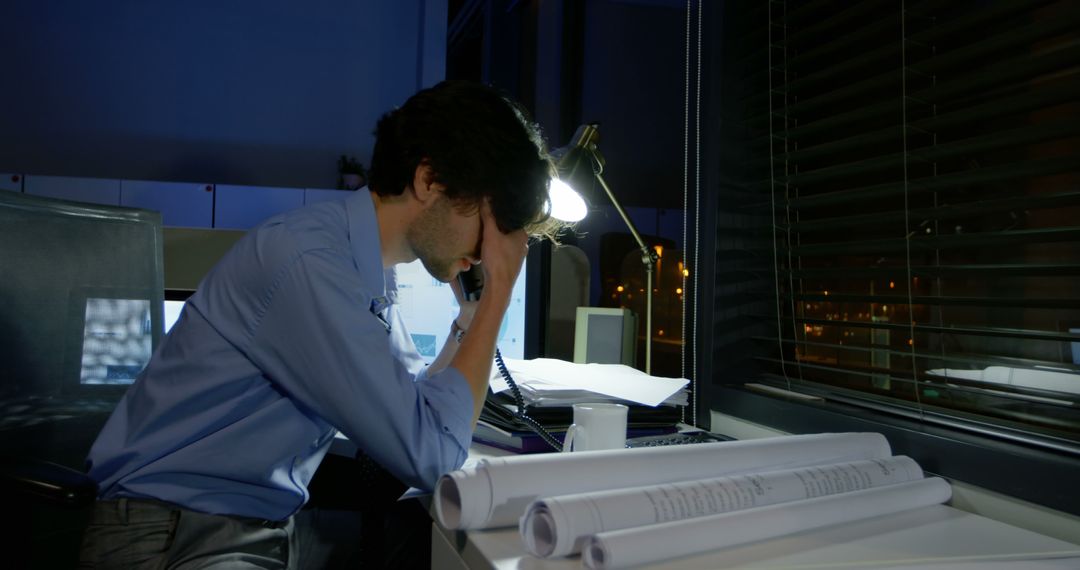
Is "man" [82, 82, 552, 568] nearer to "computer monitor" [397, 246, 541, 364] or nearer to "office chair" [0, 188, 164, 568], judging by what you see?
"office chair" [0, 188, 164, 568]

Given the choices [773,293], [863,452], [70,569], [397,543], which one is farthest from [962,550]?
[70,569]

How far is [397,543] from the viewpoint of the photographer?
5.54 feet

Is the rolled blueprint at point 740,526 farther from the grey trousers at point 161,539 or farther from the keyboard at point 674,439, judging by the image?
the grey trousers at point 161,539

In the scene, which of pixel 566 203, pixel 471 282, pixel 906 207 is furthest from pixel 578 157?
pixel 906 207

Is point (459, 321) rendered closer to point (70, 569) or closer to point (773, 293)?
point (773, 293)

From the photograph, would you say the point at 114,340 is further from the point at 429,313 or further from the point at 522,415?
the point at 522,415

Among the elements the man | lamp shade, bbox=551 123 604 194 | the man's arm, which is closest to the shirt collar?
the man

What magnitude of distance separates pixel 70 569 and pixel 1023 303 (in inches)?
64.2

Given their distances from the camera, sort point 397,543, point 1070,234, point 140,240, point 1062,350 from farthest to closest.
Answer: point 397,543 < point 140,240 < point 1062,350 < point 1070,234

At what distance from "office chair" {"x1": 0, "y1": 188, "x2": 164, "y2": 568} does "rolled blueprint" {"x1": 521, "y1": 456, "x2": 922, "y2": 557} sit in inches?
35.7

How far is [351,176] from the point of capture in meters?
3.68

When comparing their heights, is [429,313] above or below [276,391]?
above

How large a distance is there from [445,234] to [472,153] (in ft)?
0.47

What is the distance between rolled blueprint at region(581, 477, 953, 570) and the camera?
61 centimetres
